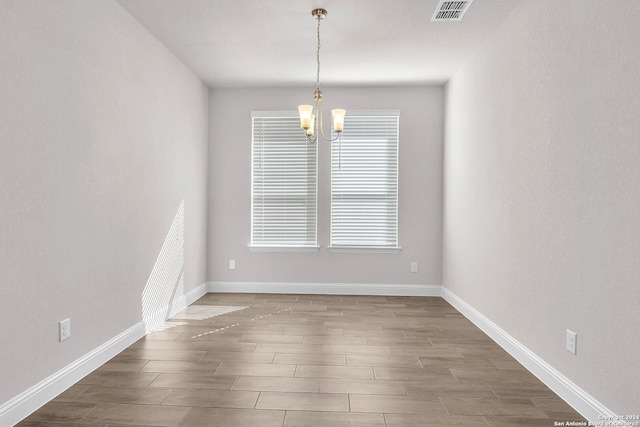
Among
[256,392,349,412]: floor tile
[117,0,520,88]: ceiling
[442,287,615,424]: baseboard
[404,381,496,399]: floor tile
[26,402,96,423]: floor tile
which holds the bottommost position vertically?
[404,381,496,399]: floor tile

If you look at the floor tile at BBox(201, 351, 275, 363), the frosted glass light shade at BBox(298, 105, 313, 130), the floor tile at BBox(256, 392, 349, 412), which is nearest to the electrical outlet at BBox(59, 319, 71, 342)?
the floor tile at BBox(201, 351, 275, 363)

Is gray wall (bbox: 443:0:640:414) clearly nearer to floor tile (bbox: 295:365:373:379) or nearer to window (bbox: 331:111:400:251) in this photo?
floor tile (bbox: 295:365:373:379)

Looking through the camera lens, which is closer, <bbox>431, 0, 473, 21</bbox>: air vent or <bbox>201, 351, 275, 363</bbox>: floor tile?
<bbox>201, 351, 275, 363</bbox>: floor tile

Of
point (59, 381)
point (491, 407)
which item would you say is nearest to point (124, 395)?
point (59, 381)

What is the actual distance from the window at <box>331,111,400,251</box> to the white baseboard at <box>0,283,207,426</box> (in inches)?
107

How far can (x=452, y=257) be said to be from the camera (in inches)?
195

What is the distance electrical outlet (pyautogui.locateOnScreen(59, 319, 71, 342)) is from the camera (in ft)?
8.39

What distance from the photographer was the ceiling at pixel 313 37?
3.27 meters

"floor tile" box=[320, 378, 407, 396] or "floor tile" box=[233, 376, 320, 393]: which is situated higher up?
"floor tile" box=[233, 376, 320, 393]

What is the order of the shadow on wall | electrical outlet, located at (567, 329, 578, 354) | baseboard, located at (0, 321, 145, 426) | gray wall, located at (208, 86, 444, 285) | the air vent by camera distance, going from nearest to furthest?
1. baseboard, located at (0, 321, 145, 426)
2. electrical outlet, located at (567, 329, 578, 354)
3. the air vent
4. the shadow on wall
5. gray wall, located at (208, 86, 444, 285)

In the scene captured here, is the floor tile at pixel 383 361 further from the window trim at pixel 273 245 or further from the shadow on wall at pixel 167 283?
the window trim at pixel 273 245

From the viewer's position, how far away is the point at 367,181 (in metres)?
5.42

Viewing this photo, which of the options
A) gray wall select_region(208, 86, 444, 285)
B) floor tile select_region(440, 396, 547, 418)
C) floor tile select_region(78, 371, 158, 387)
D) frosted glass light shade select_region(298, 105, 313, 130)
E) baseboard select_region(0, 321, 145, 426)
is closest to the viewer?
baseboard select_region(0, 321, 145, 426)

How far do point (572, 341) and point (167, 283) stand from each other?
3.41 metres
